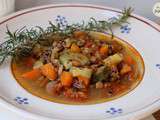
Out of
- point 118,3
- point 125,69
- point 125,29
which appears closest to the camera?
point 125,69

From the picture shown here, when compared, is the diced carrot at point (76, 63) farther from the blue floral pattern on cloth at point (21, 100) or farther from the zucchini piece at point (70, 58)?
the blue floral pattern on cloth at point (21, 100)

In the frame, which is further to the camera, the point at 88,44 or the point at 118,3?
the point at 118,3

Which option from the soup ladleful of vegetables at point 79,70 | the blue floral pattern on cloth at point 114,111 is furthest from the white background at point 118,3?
the blue floral pattern on cloth at point 114,111

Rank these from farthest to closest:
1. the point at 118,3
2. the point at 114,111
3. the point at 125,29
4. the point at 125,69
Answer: the point at 118,3
the point at 125,29
the point at 125,69
the point at 114,111

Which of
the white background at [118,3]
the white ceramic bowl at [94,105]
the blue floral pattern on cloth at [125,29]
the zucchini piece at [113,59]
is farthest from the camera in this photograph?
the white background at [118,3]

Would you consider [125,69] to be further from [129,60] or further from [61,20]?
[61,20]

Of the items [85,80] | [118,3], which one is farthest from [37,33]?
[118,3]

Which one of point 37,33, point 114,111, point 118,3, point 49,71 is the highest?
point 118,3

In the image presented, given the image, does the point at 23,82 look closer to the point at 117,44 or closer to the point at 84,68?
the point at 84,68
